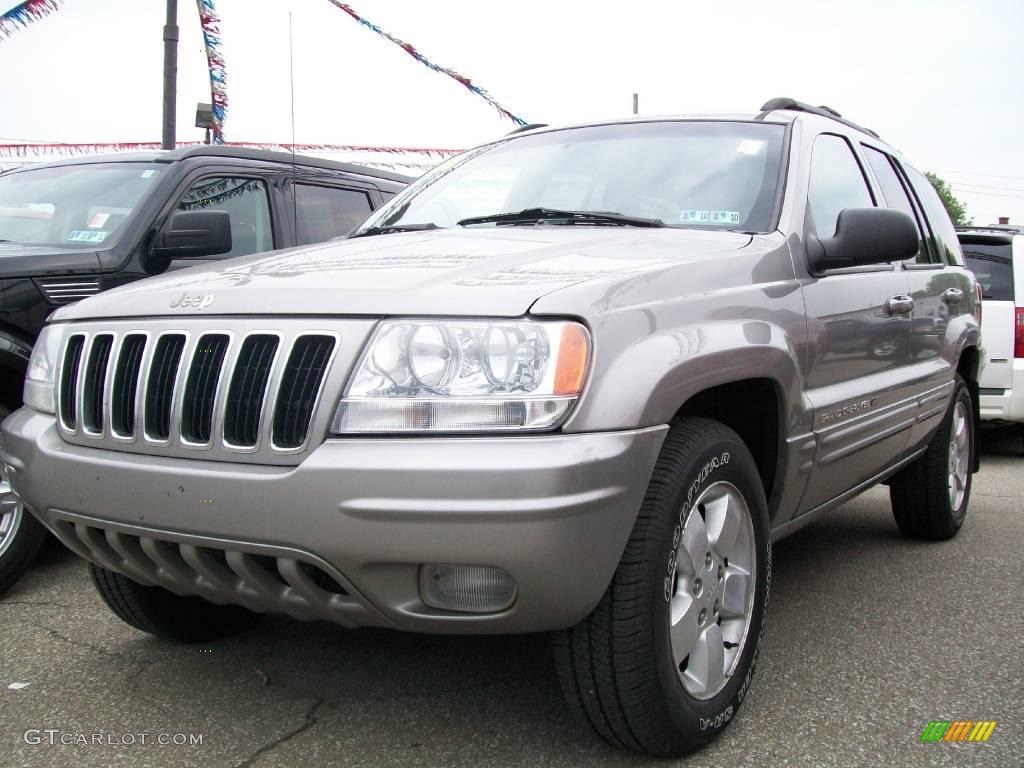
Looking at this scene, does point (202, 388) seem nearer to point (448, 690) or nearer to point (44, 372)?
point (44, 372)

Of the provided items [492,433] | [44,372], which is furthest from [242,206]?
[492,433]

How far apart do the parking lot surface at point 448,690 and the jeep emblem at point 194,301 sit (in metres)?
1.08

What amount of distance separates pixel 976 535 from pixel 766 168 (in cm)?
257

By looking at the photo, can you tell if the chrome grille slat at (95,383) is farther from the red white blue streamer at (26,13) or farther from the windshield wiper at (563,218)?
the red white blue streamer at (26,13)

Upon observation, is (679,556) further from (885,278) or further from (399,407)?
(885,278)

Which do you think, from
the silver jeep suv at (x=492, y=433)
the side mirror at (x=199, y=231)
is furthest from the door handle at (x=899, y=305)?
the side mirror at (x=199, y=231)

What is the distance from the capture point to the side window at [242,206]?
4.97 meters

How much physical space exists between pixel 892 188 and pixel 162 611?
3284 mm

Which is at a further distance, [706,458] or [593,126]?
[593,126]

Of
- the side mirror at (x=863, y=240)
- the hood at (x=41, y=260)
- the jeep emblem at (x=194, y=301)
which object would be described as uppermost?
the side mirror at (x=863, y=240)

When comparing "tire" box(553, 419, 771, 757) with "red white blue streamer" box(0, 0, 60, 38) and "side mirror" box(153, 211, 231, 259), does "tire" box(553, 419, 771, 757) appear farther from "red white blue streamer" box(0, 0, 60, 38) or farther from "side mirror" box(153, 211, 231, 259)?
"red white blue streamer" box(0, 0, 60, 38)

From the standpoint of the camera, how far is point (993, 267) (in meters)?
7.74

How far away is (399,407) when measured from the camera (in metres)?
2.17

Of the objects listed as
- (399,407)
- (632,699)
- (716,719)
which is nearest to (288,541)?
(399,407)
